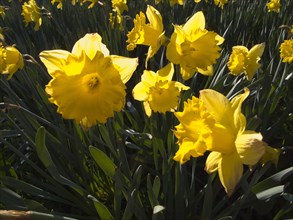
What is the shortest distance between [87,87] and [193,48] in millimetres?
473

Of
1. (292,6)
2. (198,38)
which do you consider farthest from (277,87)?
(292,6)

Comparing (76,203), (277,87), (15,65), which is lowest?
(76,203)

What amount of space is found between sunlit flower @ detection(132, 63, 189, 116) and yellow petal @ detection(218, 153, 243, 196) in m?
0.41

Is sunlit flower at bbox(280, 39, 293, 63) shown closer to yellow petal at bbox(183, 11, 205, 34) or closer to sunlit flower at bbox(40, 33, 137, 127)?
yellow petal at bbox(183, 11, 205, 34)

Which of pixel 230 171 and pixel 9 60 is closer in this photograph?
pixel 230 171

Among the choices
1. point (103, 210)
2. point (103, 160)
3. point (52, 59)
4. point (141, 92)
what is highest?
point (52, 59)

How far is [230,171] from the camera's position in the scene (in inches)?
37.5

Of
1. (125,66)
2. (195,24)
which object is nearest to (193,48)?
(195,24)

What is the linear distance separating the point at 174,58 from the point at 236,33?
1.98 meters

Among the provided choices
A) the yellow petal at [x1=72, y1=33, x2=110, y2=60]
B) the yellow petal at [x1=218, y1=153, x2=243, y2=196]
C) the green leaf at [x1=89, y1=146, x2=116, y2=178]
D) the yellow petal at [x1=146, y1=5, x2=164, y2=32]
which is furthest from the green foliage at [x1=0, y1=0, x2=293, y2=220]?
the yellow petal at [x1=146, y1=5, x2=164, y2=32]

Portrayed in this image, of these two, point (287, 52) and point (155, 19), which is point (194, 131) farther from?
point (287, 52)

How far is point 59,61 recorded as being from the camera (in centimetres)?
107

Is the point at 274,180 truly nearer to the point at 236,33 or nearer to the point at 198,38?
the point at 198,38

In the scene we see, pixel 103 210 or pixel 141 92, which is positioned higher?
pixel 141 92
